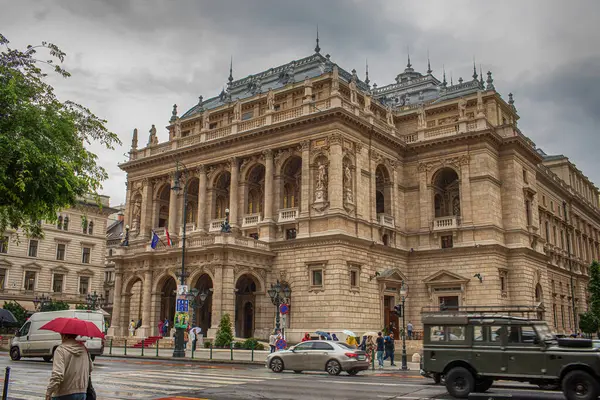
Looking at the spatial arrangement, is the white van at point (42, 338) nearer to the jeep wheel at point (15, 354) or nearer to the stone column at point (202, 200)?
the jeep wheel at point (15, 354)

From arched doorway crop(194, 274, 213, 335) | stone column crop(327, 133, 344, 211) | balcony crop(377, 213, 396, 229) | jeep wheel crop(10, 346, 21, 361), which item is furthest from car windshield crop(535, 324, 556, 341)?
arched doorway crop(194, 274, 213, 335)

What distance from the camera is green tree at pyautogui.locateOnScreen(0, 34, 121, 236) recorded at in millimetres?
13602

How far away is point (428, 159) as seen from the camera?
49281 millimetres

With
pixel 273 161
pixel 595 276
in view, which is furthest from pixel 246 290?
pixel 595 276

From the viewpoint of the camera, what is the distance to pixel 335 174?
1658 inches

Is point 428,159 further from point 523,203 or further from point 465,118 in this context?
point 523,203

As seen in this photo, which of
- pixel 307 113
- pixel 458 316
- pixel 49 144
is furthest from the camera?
pixel 307 113

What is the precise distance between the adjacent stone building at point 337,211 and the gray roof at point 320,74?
1.15 ft

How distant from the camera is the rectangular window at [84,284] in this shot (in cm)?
7204

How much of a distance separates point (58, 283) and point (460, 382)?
62.8 meters

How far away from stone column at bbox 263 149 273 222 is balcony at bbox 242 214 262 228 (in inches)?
53.2

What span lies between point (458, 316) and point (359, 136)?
95.8ft

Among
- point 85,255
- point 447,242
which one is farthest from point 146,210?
point 447,242

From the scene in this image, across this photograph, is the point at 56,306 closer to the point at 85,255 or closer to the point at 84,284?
the point at 84,284
